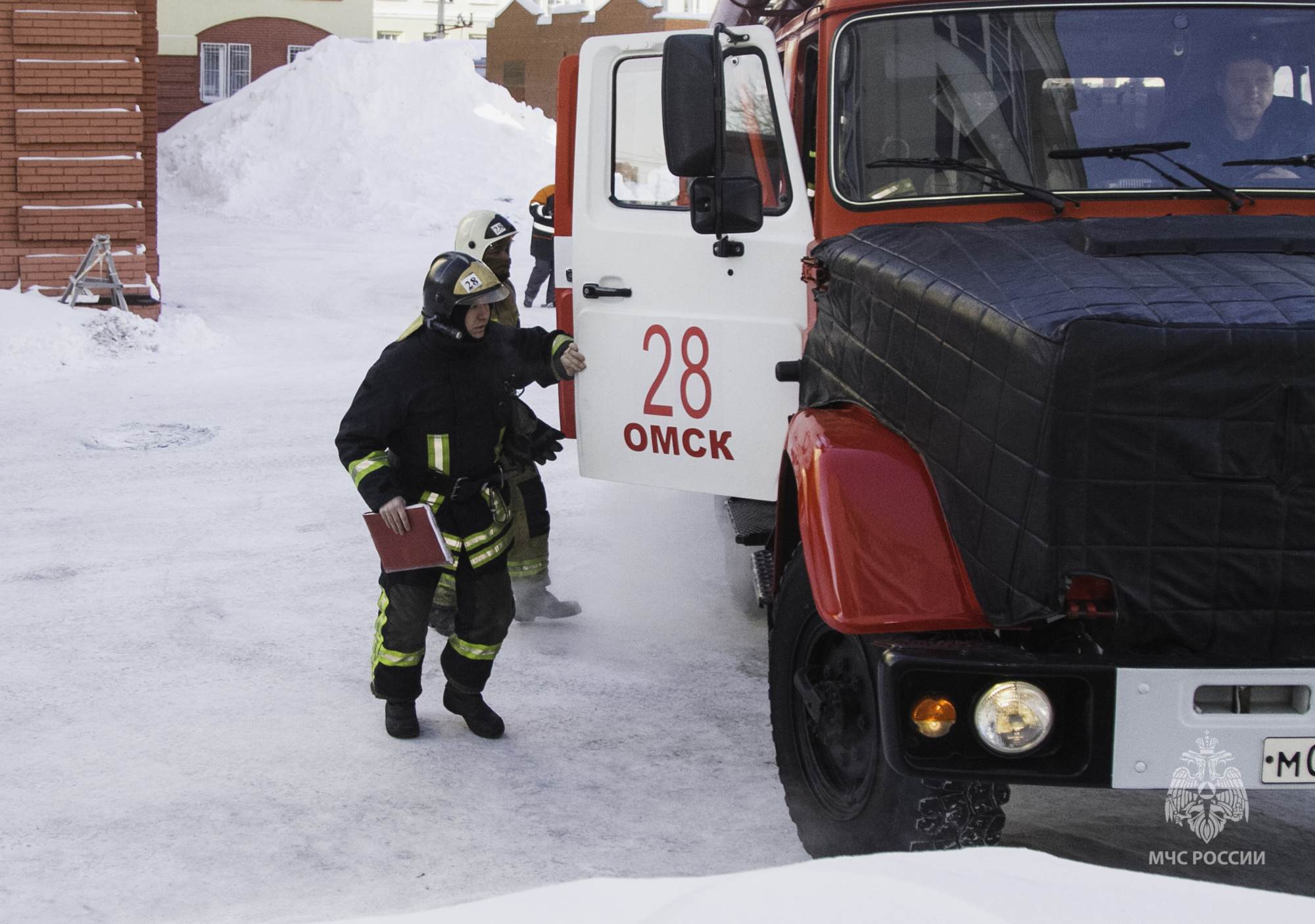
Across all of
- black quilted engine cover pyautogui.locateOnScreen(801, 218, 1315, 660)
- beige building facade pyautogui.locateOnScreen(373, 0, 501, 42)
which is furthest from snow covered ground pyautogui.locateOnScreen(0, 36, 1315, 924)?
beige building facade pyautogui.locateOnScreen(373, 0, 501, 42)

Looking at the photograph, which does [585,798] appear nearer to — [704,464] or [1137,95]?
[704,464]

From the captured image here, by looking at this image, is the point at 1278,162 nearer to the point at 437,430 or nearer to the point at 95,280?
the point at 437,430

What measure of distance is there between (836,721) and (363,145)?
2597 cm

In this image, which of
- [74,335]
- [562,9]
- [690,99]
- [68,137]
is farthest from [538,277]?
[562,9]

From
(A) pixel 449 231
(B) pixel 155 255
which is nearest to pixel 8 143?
(B) pixel 155 255

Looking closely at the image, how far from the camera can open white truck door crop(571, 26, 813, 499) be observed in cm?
455

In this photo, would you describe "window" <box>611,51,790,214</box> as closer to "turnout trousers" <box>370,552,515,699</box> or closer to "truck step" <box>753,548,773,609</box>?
"truck step" <box>753,548,773,609</box>

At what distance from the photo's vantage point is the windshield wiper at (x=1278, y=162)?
390 cm

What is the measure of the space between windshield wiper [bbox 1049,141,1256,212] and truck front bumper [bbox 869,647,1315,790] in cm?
170

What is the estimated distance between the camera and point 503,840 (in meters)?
3.85

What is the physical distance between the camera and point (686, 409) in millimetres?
4816

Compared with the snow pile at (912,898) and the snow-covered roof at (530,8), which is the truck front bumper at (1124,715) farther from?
the snow-covered roof at (530,8)

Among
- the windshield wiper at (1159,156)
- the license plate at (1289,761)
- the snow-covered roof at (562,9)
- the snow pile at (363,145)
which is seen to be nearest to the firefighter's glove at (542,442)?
the windshield wiper at (1159,156)

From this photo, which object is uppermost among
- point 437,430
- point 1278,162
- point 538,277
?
point 1278,162
